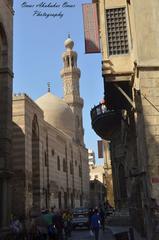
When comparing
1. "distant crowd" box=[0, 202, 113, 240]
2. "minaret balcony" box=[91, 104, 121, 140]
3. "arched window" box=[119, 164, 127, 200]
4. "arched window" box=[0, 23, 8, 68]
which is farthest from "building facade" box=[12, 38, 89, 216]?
"arched window" box=[0, 23, 8, 68]

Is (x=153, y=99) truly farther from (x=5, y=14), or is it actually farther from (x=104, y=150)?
(x=104, y=150)

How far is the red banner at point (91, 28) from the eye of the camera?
13.9 metres

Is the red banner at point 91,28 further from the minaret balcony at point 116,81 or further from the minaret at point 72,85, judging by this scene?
the minaret at point 72,85

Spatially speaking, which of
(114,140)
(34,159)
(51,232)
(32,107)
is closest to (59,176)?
(34,159)

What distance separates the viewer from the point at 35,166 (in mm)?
28531

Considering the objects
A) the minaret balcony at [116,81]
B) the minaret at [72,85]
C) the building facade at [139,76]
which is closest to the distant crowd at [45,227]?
the building facade at [139,76]

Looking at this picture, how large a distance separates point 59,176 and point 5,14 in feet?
72.6

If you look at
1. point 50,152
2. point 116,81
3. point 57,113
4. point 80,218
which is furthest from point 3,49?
point 57,113

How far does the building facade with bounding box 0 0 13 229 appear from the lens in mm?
15773

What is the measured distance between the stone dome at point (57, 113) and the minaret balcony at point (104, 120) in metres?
23.1

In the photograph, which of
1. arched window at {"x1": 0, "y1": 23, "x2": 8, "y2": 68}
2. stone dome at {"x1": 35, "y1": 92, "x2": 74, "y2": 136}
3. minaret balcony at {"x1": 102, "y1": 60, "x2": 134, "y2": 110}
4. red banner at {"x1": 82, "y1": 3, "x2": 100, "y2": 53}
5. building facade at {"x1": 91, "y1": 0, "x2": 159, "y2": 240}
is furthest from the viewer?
stone dome at {"x1": 35, "y1": 92, "x2": 74, "y2": 136}

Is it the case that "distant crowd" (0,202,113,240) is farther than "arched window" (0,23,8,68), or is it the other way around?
"arched window" (0,23,8,68)

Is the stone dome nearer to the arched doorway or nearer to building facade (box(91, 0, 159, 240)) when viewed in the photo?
the arched doorway

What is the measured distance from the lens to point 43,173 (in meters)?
30.1
